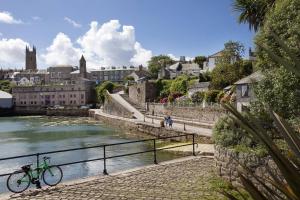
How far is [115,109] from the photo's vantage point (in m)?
66.6

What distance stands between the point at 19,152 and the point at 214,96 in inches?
1011

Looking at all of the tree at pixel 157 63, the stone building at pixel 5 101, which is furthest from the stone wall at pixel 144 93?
the stone building at pixel 5 101

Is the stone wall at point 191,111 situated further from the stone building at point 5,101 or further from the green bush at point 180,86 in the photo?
the stone building at point 5,101

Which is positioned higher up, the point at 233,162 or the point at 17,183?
the point at 233,162

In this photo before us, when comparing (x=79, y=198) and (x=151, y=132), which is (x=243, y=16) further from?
(x=151, y=132)

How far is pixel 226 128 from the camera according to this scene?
40.2 feet

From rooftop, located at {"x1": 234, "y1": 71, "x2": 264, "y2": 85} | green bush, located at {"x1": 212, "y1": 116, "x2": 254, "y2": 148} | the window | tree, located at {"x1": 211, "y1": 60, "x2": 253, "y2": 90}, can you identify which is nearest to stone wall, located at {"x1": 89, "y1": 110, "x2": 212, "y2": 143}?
rooftop, located at {"x1": 234, "y1": 71, "x2": 264, "y2": 85}

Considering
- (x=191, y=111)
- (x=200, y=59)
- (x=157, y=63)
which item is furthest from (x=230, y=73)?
(x=157, y=63)

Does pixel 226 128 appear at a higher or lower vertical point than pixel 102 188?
higher

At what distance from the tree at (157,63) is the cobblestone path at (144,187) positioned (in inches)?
3848

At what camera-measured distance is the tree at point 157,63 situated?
373 feet

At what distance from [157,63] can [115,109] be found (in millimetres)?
54097

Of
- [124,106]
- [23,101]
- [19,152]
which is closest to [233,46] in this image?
[124,106]

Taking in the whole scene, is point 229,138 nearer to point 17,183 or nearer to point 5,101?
point 17,183
